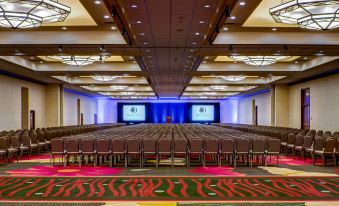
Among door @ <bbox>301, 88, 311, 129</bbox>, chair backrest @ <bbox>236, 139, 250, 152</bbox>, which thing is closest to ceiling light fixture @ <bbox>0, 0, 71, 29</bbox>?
chair backrest @ <bbox>236, 139, 250, 152</bbox>

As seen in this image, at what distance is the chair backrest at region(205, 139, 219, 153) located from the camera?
38.3 feet

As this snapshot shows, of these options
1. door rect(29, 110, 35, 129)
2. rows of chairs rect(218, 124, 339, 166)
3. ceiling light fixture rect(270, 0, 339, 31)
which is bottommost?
rows of chairs rect(218, 124, 339, 166)

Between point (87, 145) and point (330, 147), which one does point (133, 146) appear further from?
point (330, 147)

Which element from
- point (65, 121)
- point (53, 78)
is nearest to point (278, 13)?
point (53, 78)

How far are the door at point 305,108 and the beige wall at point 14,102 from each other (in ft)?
52.8

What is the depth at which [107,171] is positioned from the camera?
10781 mm

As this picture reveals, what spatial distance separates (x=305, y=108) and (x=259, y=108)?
1192 centimetres

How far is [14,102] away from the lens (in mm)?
22516

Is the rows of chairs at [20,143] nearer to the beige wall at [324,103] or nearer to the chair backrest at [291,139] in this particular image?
the chair backrest at [291,139]

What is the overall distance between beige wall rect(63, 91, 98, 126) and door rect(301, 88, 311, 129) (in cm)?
1673

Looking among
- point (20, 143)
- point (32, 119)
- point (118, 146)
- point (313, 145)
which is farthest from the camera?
point (32, 119)

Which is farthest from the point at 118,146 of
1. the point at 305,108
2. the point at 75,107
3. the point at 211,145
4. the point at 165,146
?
the point at 75,107

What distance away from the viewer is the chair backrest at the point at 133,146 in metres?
11.6

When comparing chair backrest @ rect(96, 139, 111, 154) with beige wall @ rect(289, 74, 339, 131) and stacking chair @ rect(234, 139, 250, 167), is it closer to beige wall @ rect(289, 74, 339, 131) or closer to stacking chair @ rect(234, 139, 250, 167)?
stacking chair @ rect(234, 139, 250, 167)
